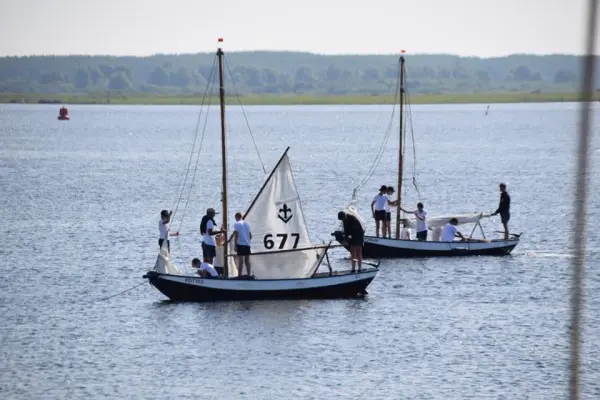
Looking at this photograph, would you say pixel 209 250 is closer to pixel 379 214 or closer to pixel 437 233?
pixel 379 214

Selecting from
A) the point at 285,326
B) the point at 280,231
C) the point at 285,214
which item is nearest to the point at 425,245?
the point at 285,214

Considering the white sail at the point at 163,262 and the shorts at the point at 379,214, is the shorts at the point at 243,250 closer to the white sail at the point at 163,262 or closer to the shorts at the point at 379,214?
the white sail at the point at 163,262

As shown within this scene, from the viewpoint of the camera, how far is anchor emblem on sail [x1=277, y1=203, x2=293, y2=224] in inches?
1662

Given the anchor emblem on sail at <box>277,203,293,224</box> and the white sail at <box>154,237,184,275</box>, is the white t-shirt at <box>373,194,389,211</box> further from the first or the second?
the white sail at <box>154,237,184,275</box>

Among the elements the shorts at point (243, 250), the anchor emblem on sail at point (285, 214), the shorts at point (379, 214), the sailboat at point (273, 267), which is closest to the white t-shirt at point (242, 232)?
the shorts at point (243, 250)

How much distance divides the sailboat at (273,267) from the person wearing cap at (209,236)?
26cm

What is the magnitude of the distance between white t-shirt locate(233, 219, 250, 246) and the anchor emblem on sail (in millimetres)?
1896

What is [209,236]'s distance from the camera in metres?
40.8

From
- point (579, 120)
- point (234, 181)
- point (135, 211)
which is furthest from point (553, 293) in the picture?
point (234, 181)

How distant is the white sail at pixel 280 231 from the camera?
137 feet

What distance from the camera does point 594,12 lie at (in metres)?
12.0

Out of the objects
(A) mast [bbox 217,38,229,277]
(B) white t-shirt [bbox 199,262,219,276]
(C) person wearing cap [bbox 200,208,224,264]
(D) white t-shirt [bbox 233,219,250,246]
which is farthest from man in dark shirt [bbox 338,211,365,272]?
(B) white t-shirt [bbox 199,262,219,276]

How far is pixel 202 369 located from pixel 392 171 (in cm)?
8642

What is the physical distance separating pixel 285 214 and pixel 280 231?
2.18 feet
